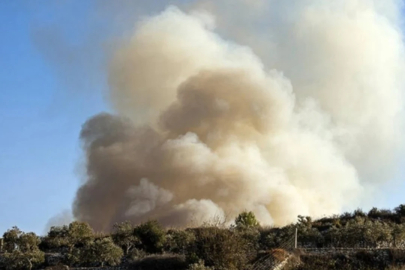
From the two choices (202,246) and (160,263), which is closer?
(202,246)

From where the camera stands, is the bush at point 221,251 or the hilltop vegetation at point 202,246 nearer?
the bush at point 221,251

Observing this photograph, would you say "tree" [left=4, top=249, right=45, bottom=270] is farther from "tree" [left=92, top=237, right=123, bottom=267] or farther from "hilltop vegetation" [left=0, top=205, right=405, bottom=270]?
"tree" [left=92, top=237, right=123, bottom=267]

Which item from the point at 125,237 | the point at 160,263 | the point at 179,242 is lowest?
the point at 160,263

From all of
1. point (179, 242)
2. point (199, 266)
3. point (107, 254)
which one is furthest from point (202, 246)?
point (107, 254)

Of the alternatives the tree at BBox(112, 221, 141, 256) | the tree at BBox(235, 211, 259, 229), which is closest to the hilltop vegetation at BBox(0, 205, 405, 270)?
the tree at BBox(112, 221, 141, 256)

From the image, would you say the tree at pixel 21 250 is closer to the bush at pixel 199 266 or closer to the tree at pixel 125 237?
the tree at pixel 125 237

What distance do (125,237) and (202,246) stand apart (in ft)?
20.5

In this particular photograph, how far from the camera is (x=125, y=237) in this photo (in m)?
28.4

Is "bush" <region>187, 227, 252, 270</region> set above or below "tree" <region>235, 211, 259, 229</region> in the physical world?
below

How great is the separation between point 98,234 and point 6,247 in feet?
15.5

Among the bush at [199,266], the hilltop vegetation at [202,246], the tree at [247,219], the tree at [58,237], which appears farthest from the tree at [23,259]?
the tree at [247,219]

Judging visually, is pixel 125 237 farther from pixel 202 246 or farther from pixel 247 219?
pixel 247 219

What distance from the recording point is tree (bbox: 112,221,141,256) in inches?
1080

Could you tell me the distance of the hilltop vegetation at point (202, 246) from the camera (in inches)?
900
